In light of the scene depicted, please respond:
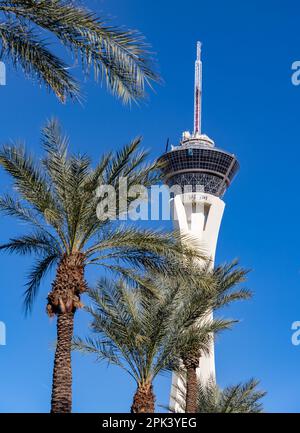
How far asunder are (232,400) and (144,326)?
7537 millimetres

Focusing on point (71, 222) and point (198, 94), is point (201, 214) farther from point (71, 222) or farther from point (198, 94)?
point (71, 222)

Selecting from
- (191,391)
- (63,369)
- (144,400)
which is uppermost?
(191,391)

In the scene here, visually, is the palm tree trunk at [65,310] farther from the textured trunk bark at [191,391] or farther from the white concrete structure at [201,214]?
the white concrete structure at [201,214]

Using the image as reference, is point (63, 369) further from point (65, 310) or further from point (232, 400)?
point (232, 400)

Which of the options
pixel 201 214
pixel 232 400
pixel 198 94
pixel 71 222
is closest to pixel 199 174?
pixel 201 214

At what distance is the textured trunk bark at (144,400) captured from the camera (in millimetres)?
23925

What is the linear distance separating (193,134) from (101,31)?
80.9m

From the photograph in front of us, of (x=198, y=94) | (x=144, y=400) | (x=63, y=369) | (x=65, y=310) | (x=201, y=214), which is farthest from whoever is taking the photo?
(x=198, y=94)

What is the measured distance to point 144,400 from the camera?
24141 millimetres

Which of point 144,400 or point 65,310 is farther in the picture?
point 144,400

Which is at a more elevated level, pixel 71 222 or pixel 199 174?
pixel 199 174

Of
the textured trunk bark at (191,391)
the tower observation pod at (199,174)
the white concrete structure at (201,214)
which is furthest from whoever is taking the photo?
the tower observation pod at (199,174)

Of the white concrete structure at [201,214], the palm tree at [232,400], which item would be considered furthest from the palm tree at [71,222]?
the white concrete structure at [201,214]

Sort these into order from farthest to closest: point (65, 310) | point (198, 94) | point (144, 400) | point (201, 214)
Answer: point (198, 94), point (201, 214), point (144, 400), point (65, 310)
